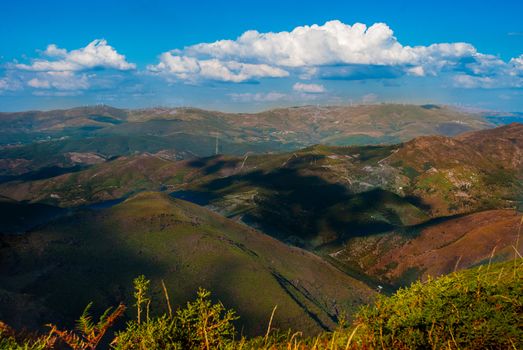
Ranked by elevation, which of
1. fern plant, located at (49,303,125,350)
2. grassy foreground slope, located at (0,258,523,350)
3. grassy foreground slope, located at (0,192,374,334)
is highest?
fern plant, located at (49,303,125,350)

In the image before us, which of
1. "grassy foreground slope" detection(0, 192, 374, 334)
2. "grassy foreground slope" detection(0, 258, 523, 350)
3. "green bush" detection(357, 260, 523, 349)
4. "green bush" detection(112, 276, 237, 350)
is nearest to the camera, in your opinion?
"green bush" detection(112, 276, 237, 350)

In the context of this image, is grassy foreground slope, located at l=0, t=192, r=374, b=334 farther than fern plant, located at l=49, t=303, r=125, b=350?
Yes

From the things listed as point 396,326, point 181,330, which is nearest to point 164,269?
point 181,330

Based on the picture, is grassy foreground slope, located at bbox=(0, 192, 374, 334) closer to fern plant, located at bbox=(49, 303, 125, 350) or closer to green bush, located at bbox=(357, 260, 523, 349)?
fern plant, located at bbox=(49, 303, 125, 350)

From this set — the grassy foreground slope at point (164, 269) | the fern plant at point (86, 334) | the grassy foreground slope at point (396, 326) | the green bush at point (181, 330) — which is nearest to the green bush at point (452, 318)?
the grassy foreground slope at point (396, 326)

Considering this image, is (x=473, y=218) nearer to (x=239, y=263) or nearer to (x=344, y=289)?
(x=344, y=289)

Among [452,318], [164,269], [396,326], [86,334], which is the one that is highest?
[86,334]

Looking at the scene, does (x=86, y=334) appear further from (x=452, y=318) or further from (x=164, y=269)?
(x=164, y=269)

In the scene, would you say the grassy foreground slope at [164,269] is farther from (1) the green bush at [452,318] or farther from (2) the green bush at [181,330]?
(1) the green bush at [452,318]

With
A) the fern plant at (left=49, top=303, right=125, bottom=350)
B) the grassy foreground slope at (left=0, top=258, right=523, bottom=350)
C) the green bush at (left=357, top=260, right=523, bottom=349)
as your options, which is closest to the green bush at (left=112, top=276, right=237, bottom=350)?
the grassy foreground slope at (left=0, top=258, right=523, bottom=350)

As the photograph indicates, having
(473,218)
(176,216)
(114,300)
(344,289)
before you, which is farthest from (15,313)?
(473,218)
